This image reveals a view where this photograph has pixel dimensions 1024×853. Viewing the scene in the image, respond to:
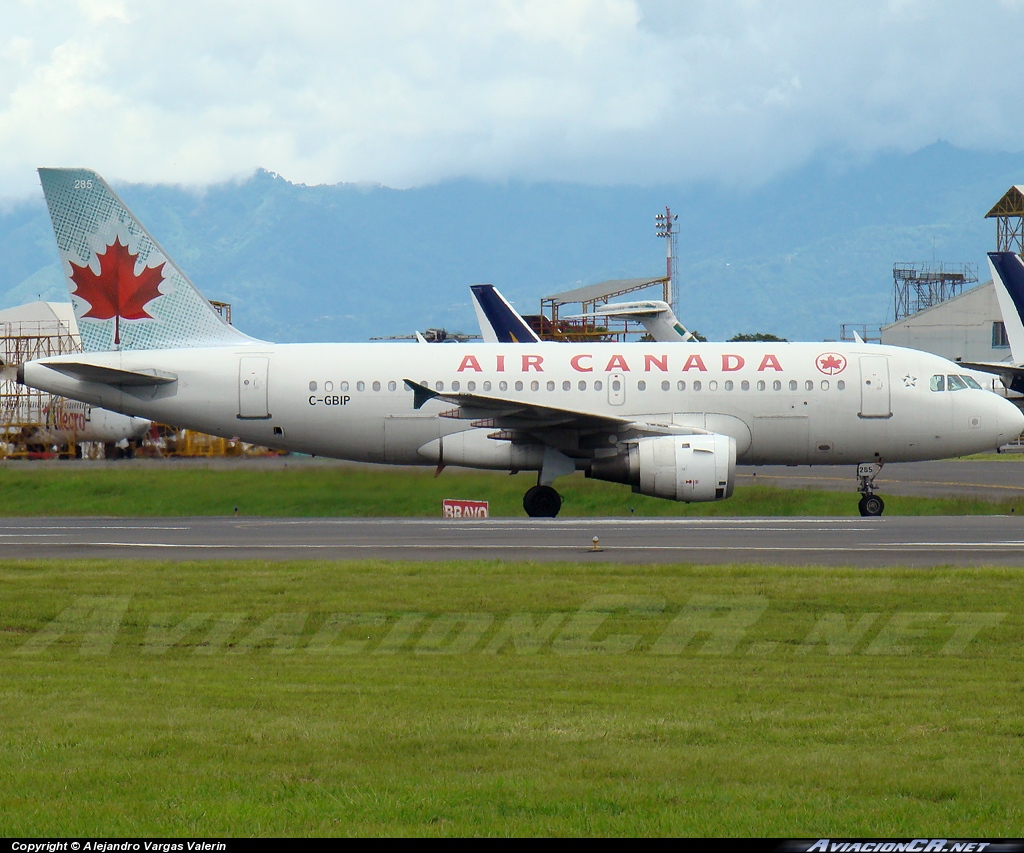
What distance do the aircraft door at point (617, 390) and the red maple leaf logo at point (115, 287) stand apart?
1107 cm

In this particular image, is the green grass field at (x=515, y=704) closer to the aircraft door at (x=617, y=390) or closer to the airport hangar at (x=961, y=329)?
Answer: the aircraft door at (x=617, y=390)

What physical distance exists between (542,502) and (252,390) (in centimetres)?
721

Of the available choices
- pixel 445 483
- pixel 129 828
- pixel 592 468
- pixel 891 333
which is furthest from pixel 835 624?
pixel 891 333

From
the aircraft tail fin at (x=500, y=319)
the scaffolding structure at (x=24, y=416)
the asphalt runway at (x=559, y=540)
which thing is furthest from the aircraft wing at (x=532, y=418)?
the scaffolding structure at (x=24, y=416)

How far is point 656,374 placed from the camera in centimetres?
2948

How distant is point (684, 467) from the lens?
27219mm

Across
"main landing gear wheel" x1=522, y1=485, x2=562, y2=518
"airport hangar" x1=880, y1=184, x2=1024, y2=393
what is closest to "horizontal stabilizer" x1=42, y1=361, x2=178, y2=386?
"main landing gear wheel" x1=522, y1=485, x2=562, y2=518

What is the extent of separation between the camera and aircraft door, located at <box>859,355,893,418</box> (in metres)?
29.5

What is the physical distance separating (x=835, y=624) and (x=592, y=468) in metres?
16.0

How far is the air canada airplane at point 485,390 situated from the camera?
29266 millimetres

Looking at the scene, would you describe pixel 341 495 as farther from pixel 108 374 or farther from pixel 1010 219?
pixel 1010 219

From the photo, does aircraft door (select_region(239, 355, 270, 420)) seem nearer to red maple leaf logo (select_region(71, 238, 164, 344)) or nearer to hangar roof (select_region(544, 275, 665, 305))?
red maple leaf logo (select_region(71, 238, 164, 344))

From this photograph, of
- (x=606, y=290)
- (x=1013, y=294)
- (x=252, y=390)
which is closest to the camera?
(x=252, y=390)

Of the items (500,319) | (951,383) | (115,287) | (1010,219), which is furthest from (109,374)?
(1010,219)
